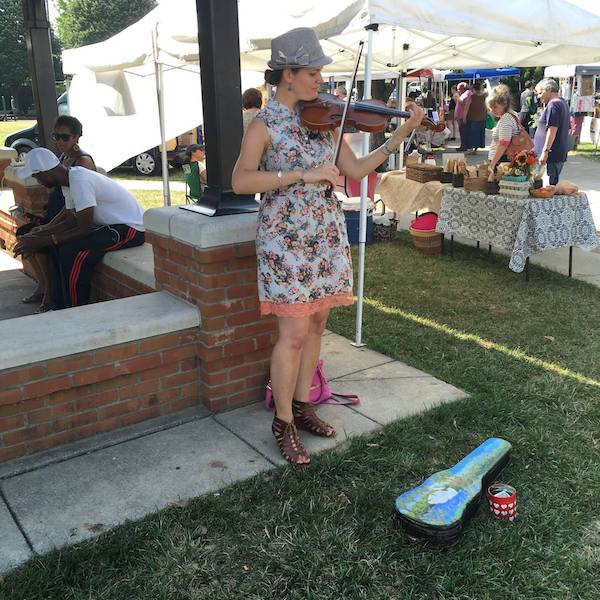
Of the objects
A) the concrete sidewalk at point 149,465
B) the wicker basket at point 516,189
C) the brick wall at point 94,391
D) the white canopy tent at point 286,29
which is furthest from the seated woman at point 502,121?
the brick wall at point 94,391

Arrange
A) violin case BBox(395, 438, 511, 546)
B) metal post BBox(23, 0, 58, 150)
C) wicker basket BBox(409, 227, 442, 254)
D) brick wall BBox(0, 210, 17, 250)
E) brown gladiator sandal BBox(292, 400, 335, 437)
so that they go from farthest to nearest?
1. wicker basket BBox(409, 227, 442, 254)
2. brick wall BBox(0, 210, 17, 250)
3. metal post BBox(23, 0, 58, 150)
4. brown gladiator sandal BBox(292, 400, 335, 437)
5. violin case BBox(395, 438, 511, 546)

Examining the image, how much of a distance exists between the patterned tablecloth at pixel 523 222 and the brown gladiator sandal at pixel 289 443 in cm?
351

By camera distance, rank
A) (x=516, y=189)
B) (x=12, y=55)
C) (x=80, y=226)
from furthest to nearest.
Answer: (x=12, y=55) → (x=516, y=189) → (x=80, y=226)

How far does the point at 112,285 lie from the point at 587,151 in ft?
54.5

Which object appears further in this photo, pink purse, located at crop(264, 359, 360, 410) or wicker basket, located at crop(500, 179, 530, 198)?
wicker basket, located at crop(500, 179, 530, 198)

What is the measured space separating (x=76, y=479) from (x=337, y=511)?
3.71ft

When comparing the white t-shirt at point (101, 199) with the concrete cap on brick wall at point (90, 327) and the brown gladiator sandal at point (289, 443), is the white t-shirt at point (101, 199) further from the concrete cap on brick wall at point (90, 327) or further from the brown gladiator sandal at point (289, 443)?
the brown gladiator sandal at point (289, 443)

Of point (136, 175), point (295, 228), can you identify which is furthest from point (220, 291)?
point (136, 175)

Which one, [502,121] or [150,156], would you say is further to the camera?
[150,156]

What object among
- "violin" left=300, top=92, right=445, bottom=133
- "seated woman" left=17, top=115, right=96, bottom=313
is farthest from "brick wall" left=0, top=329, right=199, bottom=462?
"seated woman" left=17, top=115, right=96, bottom=313

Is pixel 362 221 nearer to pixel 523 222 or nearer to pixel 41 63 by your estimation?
pixel 523 222

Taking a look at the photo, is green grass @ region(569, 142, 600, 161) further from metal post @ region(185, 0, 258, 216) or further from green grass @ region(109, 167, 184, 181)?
metal post @ region(185, 0, 258, 216)

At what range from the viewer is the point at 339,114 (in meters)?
2.55

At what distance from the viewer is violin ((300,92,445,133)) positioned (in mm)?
2527
